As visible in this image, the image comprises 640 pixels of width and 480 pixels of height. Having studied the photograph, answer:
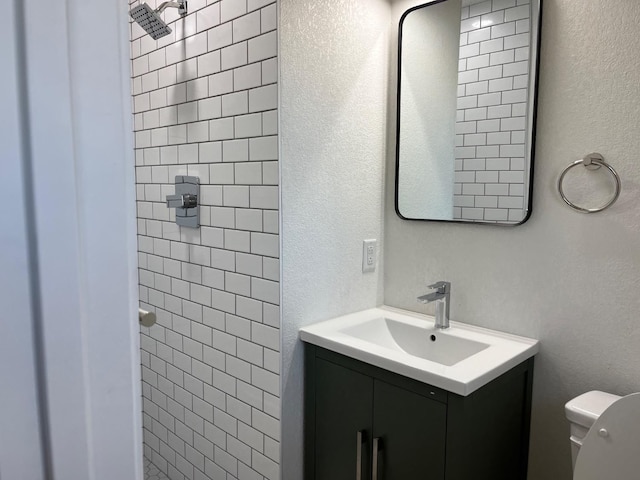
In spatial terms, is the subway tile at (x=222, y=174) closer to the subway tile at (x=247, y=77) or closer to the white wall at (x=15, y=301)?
the subway tile at (x=247, y=77)

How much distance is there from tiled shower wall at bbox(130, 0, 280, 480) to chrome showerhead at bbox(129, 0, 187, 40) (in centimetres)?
6

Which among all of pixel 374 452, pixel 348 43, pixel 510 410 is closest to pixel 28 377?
pixel 374 452

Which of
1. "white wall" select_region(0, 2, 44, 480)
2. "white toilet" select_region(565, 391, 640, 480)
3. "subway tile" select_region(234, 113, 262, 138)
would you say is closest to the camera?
"white wall" select_region(0, 2, 44, 480)

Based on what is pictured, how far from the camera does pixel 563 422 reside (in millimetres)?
1509

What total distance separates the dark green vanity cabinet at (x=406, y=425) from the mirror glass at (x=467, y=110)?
612 millimetres

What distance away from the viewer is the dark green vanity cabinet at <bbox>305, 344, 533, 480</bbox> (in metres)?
1.30

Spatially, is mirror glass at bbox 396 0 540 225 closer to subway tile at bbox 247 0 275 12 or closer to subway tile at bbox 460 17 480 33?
subway tile at bbox 460 17 480 33

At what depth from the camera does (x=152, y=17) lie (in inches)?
64.7

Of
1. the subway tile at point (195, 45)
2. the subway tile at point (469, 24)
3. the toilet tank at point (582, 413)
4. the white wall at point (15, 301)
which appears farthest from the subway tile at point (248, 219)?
the white wall at point (15, 301)

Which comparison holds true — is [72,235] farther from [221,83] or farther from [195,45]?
[195,45]

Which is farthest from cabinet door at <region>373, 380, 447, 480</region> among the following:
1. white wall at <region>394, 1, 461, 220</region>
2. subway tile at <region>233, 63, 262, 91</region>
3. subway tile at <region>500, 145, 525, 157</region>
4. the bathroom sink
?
subway tile at <region>233, 63, 262, 91</region>

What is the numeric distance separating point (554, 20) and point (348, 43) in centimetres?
66

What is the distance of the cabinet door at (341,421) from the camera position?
1499 millimetres

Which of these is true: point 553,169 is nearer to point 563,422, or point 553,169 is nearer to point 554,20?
point 554,20
